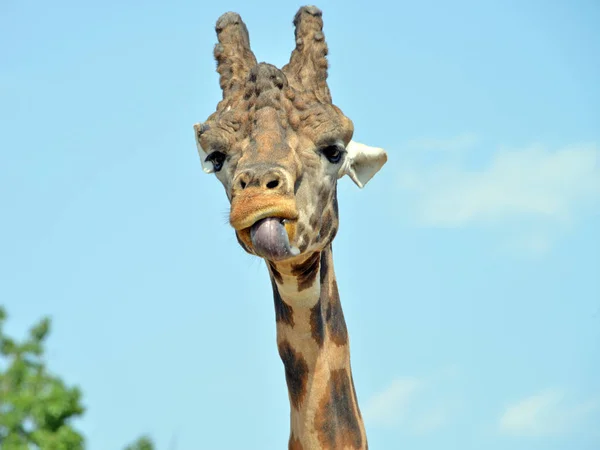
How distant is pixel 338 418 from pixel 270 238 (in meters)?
1.67

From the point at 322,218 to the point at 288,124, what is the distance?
2.17 feet

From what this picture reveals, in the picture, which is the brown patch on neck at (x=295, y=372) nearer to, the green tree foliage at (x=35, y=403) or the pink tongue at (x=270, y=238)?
the pink tongue at (x=270, y=238)

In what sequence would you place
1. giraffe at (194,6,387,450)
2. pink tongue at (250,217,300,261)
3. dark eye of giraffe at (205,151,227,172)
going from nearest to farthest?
pink tongue at (250,217,300,261) → giraffe at (194,6,387,450) → dark eye of giraffe at (205,151,227,172)

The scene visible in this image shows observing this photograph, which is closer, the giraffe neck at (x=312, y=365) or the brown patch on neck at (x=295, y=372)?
the giraffe neck at (x=312, y=365)

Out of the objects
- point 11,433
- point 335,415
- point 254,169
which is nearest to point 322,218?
point 254,169

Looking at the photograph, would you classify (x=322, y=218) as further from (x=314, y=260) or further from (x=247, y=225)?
(x=247, y=225)

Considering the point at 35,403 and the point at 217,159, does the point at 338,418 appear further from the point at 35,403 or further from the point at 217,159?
the point at 35,403

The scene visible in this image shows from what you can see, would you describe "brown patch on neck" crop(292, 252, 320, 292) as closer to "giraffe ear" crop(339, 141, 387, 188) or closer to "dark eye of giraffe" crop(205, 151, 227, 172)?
"giraffe ear" crop(339, 141, 387, 188)

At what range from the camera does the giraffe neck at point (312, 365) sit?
7621mm

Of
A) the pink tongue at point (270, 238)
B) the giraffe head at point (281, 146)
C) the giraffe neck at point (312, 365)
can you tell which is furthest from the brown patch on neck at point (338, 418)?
the pink tongue at point (270, 238)

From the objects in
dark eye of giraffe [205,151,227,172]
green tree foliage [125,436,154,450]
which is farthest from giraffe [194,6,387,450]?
green tree foliage [125,436,154,450]

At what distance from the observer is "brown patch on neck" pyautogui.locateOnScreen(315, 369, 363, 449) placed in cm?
761

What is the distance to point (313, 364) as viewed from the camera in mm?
7738

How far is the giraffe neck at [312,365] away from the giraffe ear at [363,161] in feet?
2.39
